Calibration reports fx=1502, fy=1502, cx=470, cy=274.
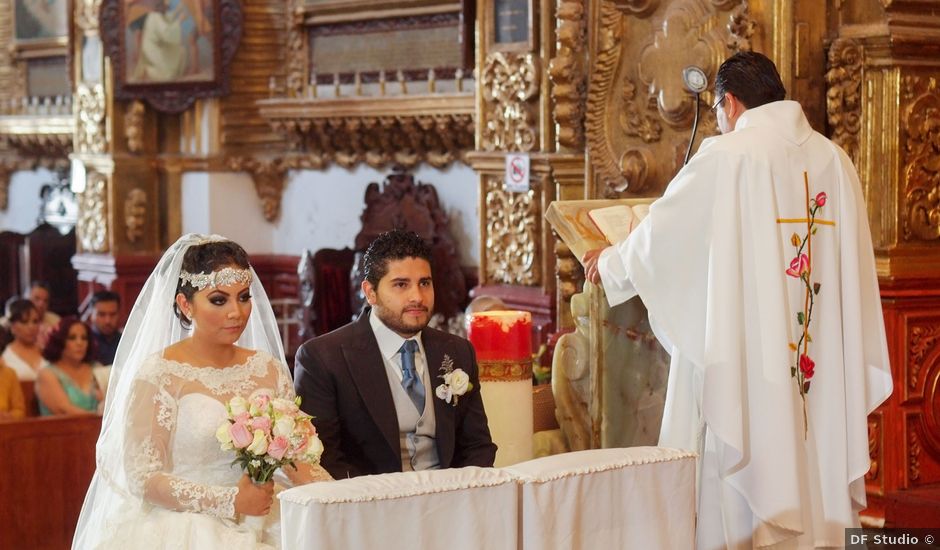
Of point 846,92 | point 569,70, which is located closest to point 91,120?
point 569,70

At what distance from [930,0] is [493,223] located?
3000 mm

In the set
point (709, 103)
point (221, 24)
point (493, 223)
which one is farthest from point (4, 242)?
point (709, 103)

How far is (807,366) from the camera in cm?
486

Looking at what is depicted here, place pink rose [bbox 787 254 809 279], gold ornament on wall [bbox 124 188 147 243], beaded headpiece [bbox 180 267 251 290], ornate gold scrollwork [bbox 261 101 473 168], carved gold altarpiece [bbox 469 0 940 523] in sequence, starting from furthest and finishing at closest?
gold ornament on wall [bbox 124 188 147 243]
ornate gold scrollwork [bbox 261 101 473 168]
carved gold altarpiece [bbox 469 0 940 523]
pink rose [bbox 787 254 809 279]
beaded headpiece [bbox 180 267 251 290]

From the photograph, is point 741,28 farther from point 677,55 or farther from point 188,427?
point 188,427

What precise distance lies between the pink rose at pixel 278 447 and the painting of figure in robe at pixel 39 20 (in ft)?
33.2

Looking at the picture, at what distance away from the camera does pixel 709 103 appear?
6.38 m

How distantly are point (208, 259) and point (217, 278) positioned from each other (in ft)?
0.20

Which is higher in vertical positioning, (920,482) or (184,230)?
(184,230)

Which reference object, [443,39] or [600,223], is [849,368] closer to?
[600,223]

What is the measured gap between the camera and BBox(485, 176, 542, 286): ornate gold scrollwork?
26.0 feet

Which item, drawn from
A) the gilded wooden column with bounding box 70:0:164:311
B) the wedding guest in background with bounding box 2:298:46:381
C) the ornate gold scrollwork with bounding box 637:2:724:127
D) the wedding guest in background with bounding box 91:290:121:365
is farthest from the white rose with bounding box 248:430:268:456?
the gilded wooden column with bounding box 70:0:164:311

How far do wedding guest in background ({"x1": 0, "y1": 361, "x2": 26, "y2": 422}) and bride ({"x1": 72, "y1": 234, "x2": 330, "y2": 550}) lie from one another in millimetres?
3175

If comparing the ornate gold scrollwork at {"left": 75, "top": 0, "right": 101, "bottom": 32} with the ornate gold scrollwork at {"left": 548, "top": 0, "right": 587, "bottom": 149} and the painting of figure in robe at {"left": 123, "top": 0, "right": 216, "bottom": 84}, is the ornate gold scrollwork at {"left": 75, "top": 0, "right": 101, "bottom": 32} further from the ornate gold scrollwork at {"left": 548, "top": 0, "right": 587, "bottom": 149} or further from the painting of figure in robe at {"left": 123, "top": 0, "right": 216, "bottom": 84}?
the ornate gold scrollwork at {"left": 548, "top": 0, "right": 587, "bottom": 149}
